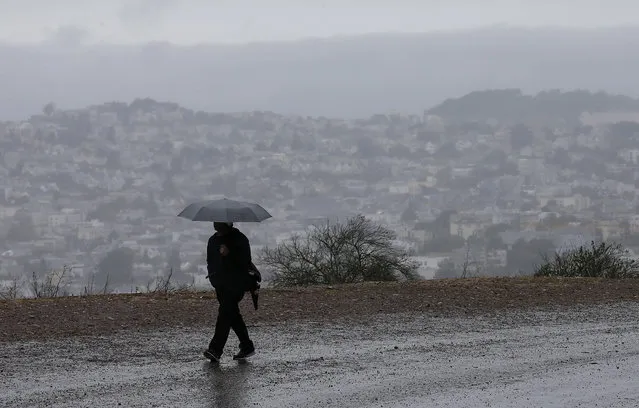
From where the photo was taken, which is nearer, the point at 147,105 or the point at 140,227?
the point at 140,227

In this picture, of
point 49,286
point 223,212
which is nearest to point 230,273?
point 223,212

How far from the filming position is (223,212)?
34.3 ft

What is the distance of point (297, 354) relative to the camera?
35.4 feet

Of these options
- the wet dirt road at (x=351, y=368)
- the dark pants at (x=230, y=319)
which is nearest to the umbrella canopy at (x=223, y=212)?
the dark pants at (x=230, y=319)

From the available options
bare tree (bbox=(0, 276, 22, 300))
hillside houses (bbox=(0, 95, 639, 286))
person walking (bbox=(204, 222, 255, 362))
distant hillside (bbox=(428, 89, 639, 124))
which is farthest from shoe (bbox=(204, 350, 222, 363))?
distant hillside (bbox=(428, 89, 639, 124))

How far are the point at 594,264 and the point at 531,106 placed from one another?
108 m

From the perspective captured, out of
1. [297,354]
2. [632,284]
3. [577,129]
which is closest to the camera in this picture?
[297,354]

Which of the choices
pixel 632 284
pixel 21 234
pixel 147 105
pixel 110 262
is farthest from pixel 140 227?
pixel 632 284

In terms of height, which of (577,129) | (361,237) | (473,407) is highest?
(577,129)

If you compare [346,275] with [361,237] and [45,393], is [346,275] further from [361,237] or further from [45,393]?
[45,393]

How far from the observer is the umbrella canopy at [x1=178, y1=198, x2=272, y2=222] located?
409 inches

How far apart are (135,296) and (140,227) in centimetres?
5551

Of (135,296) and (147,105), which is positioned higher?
(147,105)

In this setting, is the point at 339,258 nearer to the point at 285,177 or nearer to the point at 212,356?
the point at 212,356
